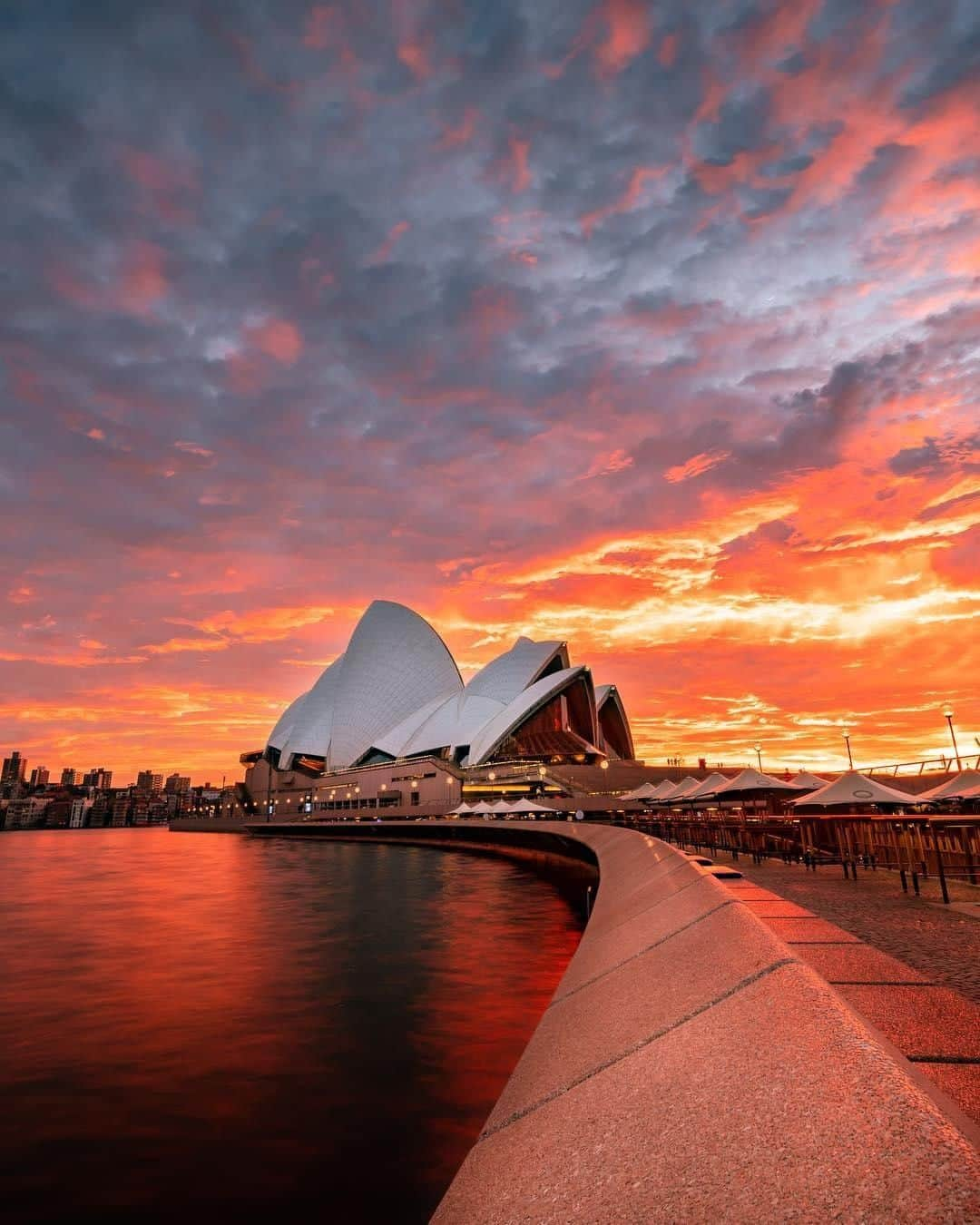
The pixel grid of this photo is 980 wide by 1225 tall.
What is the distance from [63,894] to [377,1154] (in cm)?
2439

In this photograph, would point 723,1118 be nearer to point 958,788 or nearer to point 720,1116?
point 720,1116

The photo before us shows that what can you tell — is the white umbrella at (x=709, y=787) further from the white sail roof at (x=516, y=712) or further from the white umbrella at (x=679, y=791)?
the white sail roof at (x=516, y=712)

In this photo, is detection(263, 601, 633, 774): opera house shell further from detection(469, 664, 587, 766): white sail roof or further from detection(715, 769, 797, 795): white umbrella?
detection(715, 769, 797, 795): white umbrella

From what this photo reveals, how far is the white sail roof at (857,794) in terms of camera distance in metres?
16.3

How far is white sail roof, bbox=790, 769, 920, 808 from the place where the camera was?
1627 cm

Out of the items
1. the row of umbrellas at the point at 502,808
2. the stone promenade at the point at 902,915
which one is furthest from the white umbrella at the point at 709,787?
the stone promenade at the point at 902,915

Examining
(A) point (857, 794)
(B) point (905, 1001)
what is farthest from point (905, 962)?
(A) point (857, 794)

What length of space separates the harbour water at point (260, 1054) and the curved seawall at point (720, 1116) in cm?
213

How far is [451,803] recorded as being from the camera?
222 ft

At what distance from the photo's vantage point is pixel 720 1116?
197 cm

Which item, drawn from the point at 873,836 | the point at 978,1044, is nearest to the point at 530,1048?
the point at 978,1044

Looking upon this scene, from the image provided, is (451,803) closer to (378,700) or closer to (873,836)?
(378,700)

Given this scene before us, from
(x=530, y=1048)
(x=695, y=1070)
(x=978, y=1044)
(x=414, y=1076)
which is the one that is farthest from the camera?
(x=414, y=1076)

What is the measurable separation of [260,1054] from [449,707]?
243 ft
